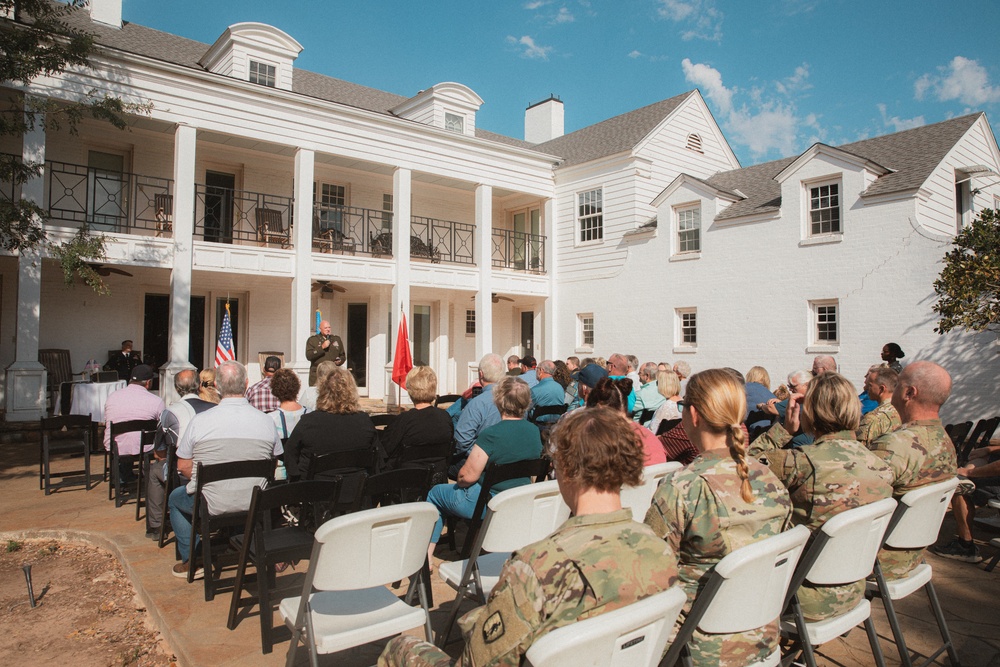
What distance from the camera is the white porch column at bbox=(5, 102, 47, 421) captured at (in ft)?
35.6

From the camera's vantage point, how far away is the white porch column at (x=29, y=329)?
1084 cm

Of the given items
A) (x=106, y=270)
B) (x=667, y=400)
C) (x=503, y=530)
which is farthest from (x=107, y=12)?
(x=503, y=530)

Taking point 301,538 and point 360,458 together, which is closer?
point 301,538

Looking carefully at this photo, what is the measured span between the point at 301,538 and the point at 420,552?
1412mm

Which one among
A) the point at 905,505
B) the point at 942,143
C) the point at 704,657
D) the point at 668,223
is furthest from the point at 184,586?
the point at 942,143

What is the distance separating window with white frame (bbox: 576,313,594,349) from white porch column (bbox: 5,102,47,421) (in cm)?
1244

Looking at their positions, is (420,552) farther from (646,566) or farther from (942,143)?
(942,143)

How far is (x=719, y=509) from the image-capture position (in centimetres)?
233

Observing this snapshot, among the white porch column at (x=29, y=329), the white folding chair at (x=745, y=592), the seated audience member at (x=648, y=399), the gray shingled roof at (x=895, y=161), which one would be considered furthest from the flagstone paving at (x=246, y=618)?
the gray shingled roof at (x=895, y=161)

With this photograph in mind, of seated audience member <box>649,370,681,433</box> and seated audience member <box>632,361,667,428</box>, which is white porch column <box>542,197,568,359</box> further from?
seated audience member <box>649,370,681,433</box>

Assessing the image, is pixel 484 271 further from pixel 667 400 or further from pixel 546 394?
pixel 667 400

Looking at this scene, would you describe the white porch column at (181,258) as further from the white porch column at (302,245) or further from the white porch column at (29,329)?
the white porch column at (302,245)

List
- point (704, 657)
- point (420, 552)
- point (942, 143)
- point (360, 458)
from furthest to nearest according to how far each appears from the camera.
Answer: point (942, 143), point (360, 458), point (420, 552), point (704, 657)

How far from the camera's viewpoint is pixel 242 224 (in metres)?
15.6
